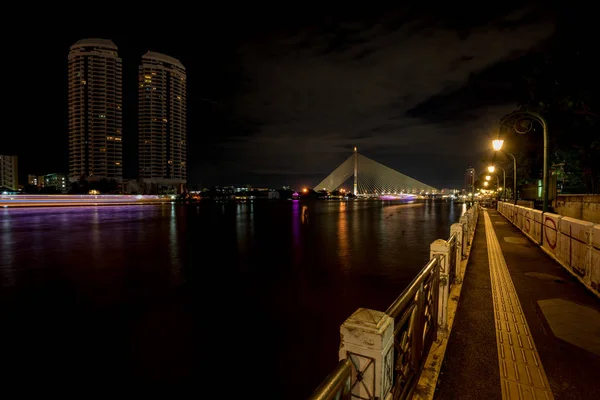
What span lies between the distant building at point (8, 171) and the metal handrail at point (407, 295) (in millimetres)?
176684

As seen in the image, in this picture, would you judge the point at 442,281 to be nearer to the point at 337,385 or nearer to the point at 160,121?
the point at 337,385

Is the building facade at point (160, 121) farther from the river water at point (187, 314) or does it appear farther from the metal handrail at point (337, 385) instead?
the metal handrail at point (337, 385)

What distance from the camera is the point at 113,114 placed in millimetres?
133250

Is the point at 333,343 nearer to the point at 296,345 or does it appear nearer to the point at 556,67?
the point at 296,345

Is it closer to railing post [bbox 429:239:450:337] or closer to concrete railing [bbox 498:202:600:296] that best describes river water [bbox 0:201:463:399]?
railing post [bbox 429:239:450:337]

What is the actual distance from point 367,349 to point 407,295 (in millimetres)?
943

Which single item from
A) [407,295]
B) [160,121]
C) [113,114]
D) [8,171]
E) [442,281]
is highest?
[160,121]

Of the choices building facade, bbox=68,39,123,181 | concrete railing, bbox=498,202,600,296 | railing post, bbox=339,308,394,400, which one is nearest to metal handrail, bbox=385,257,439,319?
railing post, bbox=339,308,394,400

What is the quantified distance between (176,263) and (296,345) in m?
8.67

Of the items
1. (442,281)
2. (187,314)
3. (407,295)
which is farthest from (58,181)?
(407,295)

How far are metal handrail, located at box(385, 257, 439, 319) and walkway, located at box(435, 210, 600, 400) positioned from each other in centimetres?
114

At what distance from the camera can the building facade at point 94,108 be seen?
12662cm

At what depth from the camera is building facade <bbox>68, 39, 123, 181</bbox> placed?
127 meters

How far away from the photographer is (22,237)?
69.1 feet
